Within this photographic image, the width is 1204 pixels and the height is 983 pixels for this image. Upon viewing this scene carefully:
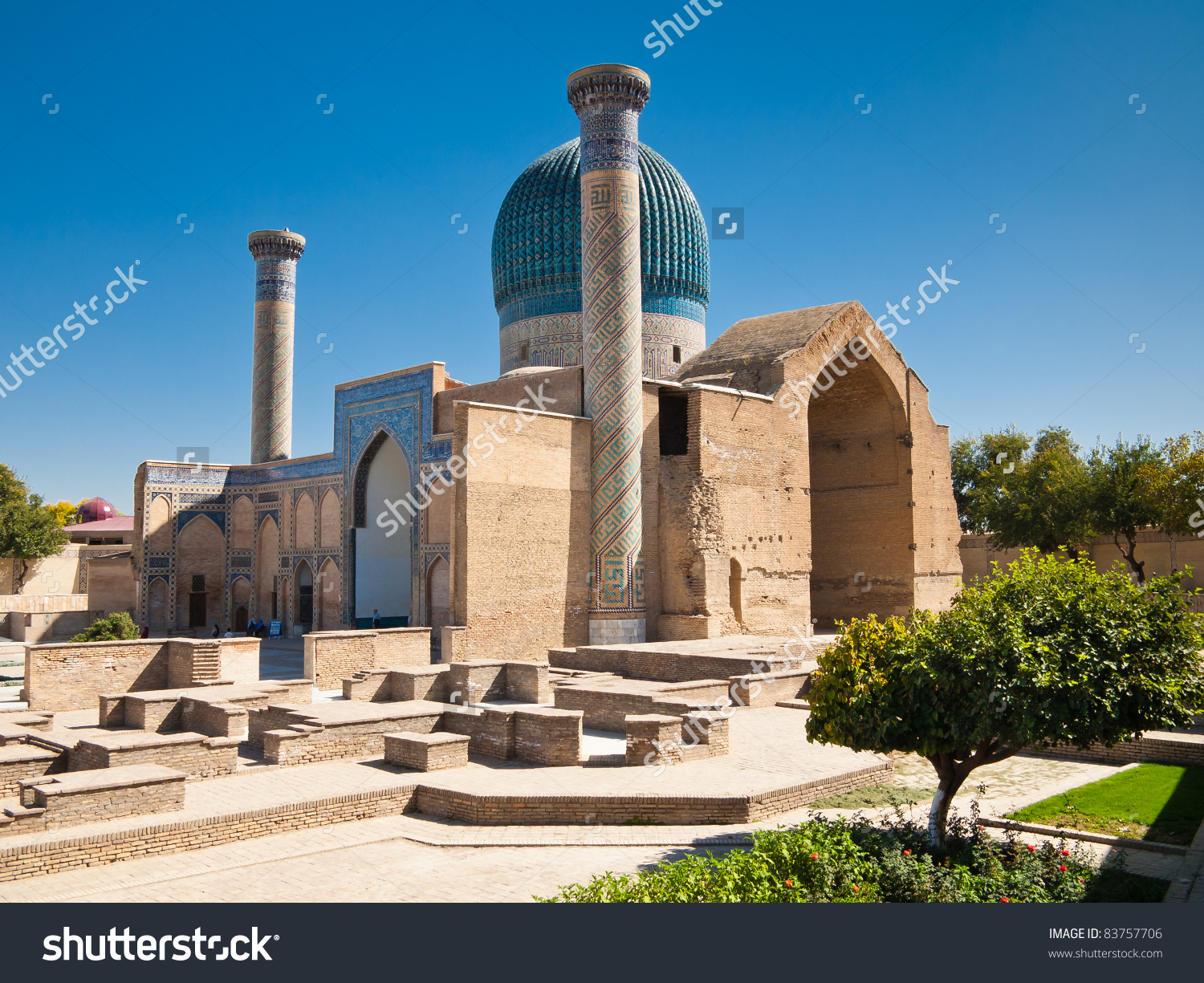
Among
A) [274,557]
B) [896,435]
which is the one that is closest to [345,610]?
[274,557]

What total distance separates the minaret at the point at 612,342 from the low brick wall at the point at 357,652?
299cm

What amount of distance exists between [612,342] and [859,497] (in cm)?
785

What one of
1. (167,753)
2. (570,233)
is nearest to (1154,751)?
(167,753)

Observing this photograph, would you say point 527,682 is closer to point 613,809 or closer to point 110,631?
point 613,809

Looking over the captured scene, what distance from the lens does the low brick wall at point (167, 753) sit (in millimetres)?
8211

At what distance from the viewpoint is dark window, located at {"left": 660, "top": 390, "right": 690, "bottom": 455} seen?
61.0ft

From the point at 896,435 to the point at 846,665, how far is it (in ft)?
52.0

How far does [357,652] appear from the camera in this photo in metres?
14.2

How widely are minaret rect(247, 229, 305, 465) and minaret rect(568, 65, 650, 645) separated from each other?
12.5 metres

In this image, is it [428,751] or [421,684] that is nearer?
[428,751]

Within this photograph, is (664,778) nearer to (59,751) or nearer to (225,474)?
(59,751)

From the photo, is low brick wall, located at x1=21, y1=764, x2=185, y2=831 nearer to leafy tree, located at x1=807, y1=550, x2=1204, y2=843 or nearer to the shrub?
the shrub

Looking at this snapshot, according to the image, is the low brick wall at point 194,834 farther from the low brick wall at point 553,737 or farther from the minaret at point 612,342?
the minaret at point 612,342

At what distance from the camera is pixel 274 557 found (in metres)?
24.7
